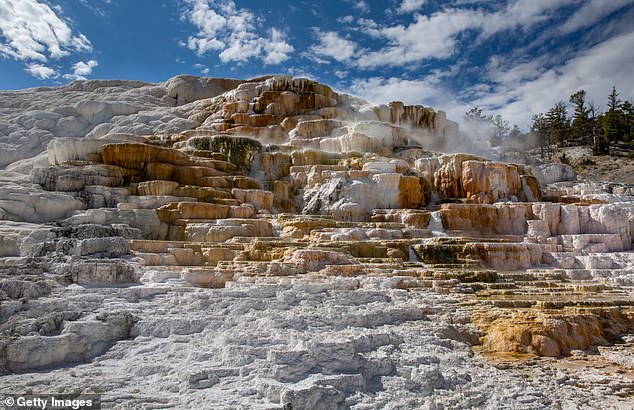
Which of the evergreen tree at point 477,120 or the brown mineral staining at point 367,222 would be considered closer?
the brown mineral staining at point 367,222

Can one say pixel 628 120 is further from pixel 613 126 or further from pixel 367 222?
pixel 367 222

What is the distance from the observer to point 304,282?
794cm

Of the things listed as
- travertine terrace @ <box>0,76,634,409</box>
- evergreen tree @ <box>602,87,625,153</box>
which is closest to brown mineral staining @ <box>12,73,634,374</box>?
travertine terrace @ <box>0,76,634,409</box>

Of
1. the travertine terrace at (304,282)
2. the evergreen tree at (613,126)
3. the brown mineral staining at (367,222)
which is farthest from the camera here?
the evergreen tree at (613,126)

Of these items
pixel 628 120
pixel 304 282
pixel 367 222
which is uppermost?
pixel 628 120

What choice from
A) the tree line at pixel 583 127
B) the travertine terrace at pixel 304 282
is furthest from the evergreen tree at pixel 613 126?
the travertine terrace at pixel 304 282

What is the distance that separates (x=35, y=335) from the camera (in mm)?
5133

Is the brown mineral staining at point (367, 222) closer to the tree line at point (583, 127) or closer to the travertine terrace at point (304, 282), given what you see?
the travertine terrace at point (304, 282)

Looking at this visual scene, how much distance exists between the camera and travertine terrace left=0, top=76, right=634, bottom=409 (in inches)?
191

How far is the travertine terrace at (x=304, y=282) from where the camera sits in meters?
4.84

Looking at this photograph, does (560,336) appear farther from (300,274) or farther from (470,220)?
(470,220)

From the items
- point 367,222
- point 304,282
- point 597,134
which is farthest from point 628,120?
point 304,282

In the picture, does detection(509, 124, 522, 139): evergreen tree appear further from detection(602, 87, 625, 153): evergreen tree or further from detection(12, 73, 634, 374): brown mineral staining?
detection(12, 73, 634, 374): brown mineral staining

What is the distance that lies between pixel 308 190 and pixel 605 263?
10099mm
